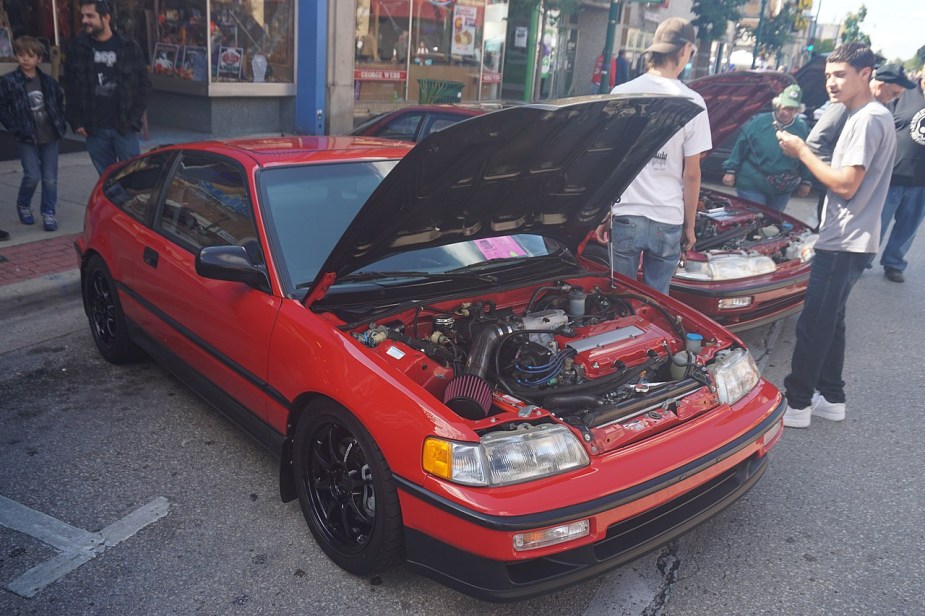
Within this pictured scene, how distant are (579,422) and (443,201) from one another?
1069 mm

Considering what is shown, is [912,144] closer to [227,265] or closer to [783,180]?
[783,180]

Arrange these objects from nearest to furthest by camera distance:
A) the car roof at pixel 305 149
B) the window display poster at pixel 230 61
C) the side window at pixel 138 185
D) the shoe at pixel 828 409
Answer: the car roof at pixel 305 149 < the side window at pixel 138 185 < the shoe at pixel 828 409 < the window display poster at pixel 230 61

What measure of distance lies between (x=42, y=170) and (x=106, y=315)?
302 centimetres

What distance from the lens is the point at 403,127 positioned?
7.15 meters

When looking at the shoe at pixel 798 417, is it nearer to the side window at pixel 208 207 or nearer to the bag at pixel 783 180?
the bag at pixel 783 180

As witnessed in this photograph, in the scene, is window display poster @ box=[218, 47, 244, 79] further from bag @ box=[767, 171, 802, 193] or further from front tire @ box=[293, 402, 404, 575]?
front tire @ box=[293, 402, 404, 575]

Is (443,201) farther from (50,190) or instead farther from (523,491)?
(50,190)

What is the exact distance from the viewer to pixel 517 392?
2887 millimetres

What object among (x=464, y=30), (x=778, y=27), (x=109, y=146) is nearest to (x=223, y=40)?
(x=109, y=146)

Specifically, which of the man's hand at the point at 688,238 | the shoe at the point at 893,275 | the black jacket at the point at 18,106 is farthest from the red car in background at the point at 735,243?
the black jacket at the point at 18,106

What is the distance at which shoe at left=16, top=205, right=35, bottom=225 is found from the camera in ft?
22.9

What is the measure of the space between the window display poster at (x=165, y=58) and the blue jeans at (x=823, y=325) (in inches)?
437

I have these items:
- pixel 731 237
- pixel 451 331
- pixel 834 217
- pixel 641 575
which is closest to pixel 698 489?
pixel 641 575

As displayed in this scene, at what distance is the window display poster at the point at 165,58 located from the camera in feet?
39.8
